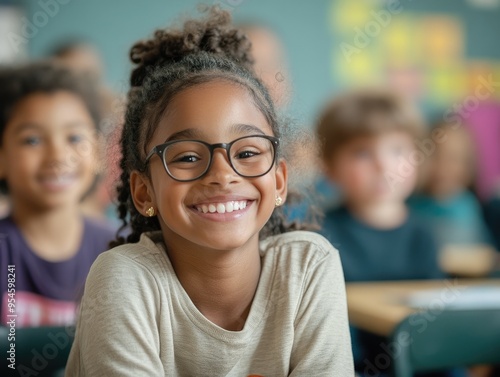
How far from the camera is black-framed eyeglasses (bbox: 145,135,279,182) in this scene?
1.04 metres

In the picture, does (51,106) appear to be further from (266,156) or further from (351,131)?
(351,131)

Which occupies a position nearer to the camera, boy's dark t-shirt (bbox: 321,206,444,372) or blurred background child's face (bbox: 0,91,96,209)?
blurred background child's face (bbox: 0,91,96,209)

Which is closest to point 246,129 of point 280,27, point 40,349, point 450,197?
point 40,349

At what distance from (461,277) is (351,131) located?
0.87 meters

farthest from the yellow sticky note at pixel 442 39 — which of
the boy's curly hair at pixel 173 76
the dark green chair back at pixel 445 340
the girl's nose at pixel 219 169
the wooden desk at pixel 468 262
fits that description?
the girl's nose at pixel 219 169

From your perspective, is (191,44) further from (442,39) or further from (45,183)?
(442,39)

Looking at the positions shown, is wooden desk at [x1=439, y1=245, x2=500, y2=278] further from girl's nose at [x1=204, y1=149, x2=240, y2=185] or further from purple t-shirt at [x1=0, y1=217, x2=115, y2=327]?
girl's nose at [x1=204, y1=149, x2=240, y2=185]

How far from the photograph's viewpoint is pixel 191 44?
1184mm

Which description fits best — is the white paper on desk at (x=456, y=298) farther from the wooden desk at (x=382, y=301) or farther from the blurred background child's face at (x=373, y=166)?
the blurred background child's face at (x=373, y=166)

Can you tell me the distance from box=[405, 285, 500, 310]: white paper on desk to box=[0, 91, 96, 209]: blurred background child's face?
990mm

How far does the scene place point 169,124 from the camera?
1.07 m

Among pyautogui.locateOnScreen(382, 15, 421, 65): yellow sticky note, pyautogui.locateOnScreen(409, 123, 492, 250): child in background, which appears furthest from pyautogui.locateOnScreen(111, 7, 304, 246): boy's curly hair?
pyautogui.locateOnScreen(382, 15, 421, 65): yellow sticky note

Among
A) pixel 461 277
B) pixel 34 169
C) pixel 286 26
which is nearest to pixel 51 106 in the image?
pixel 34 169

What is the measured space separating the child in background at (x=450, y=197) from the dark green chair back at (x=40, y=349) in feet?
8.25
